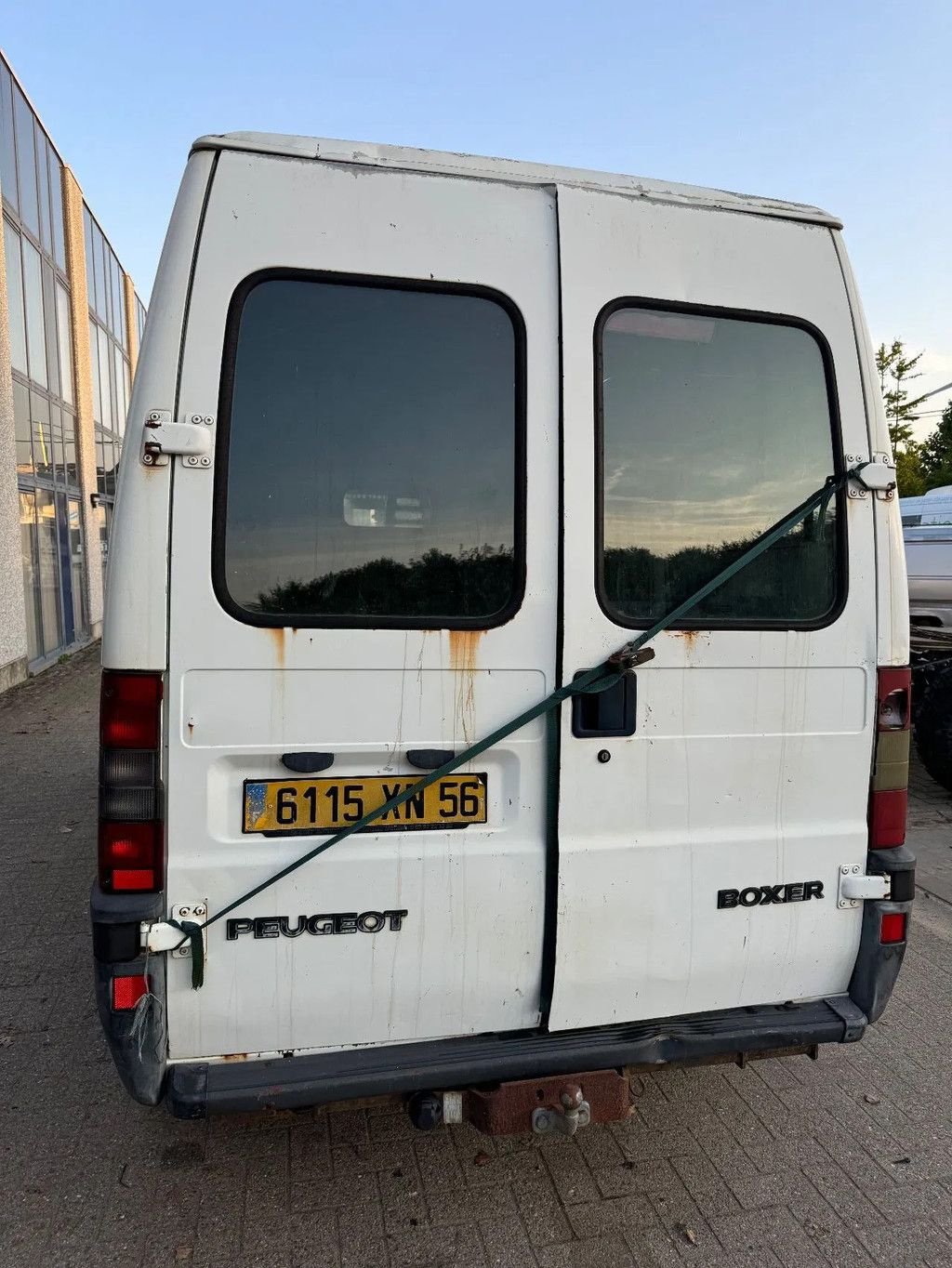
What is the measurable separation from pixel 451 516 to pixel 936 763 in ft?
19.8

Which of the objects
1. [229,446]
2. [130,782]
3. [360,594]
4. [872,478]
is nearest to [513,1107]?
[130,782]

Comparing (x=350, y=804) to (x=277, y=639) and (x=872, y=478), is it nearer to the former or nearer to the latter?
(x=277, y=639)

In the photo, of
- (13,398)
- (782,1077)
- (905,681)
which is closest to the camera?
(905,681)

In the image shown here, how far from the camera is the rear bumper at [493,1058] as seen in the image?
6.93ft

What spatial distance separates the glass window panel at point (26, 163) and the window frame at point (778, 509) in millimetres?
12481

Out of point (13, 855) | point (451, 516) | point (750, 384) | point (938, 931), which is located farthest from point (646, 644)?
point (13, 855)

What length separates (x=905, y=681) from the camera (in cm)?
254

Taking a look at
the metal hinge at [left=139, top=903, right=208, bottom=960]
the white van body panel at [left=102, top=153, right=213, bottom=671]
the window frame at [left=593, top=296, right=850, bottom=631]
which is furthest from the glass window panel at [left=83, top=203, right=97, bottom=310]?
the metal hinge at [left=139, top=903, right=208, bottom=960]

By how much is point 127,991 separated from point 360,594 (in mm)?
1104

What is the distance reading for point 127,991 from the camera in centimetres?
208

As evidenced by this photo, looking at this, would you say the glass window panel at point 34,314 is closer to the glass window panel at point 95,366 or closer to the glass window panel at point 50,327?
the glass window panel at point 50,327

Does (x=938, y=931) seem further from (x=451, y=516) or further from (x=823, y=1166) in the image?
(x=451, y=516)

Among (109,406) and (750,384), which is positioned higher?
(109,406)

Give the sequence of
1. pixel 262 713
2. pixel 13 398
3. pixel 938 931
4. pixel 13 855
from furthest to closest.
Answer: pixel 13 398 < pixel 13 855 < pixel 938 931 < pixel 262 713
